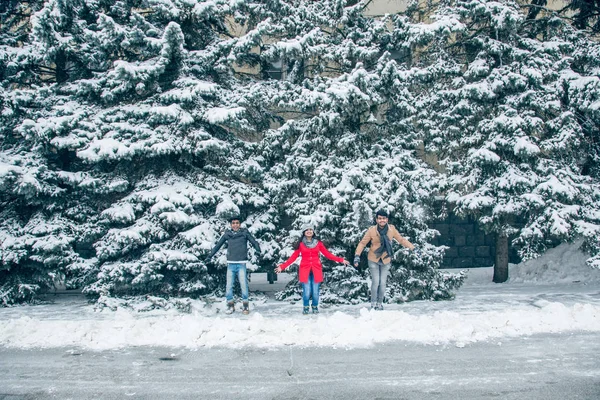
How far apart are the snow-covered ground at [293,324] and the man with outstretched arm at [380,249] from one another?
0.48 m

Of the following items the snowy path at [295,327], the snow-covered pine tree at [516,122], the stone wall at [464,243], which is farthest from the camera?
the stone wall at [464,243]

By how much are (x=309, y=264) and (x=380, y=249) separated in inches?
51.4

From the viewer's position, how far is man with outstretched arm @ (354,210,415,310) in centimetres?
778

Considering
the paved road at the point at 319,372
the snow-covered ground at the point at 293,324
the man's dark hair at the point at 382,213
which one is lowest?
the paved road at the point at 319,372

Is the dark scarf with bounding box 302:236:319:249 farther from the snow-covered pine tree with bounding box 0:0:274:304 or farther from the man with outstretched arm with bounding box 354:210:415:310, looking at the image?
the snow-covered pine tree with bounding box 0:0:274:304

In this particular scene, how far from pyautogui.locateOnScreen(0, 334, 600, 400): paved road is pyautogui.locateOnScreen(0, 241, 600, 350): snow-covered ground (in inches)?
11.2

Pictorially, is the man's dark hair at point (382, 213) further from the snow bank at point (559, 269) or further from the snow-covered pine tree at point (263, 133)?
the snow bank at point (559, 269)

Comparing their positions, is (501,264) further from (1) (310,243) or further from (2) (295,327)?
(2) (295,327)

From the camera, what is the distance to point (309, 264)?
25.7ft

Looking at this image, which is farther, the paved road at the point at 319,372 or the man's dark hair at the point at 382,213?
the man's dark hair at the point at 382,213

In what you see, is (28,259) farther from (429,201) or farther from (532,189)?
(532,189)

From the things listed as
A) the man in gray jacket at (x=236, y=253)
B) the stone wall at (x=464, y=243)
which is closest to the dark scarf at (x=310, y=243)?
the man in gray jacket at (x=236, y=253)

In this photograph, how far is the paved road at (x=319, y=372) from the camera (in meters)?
4.43

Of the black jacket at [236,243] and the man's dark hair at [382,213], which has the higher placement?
the man's dark hair at [382,213]
